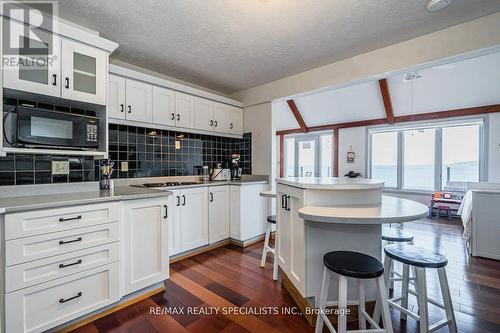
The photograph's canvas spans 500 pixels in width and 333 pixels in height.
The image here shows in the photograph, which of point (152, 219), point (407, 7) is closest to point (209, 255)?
point (152, 219)

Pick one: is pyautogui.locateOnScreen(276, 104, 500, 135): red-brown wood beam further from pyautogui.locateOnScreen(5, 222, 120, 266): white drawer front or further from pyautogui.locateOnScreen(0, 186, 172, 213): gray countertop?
pyautogui.locateOnScreen(5, 222, 120, 266): white drawer front

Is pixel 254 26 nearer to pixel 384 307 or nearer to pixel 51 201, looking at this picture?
pixel 51 201

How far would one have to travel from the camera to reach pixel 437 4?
6.04 feet

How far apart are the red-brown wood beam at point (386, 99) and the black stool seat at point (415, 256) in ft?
13.0

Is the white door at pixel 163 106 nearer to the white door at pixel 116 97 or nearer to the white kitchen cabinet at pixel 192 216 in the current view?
the white door at pixel 116 97

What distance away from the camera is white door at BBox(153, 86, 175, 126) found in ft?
9.40

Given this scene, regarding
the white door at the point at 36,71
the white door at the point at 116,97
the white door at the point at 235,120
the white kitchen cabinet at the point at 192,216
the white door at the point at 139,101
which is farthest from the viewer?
the white door at the point at 235,120

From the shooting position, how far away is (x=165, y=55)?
9.00 feet

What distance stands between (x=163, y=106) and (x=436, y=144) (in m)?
5.98

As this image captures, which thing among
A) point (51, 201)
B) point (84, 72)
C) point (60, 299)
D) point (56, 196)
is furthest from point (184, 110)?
point (60, 299)

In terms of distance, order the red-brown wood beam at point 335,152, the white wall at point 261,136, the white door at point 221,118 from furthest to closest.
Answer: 1. the red-brown wood beam at point 335,152
2. the white wall at point 261,136
3. the white door at point 221,118

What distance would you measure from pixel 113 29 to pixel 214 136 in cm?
202

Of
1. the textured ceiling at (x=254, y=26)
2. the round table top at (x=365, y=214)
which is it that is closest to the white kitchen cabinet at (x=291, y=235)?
the round table top at (x=365, y=214)

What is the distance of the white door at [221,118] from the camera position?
3607mm
